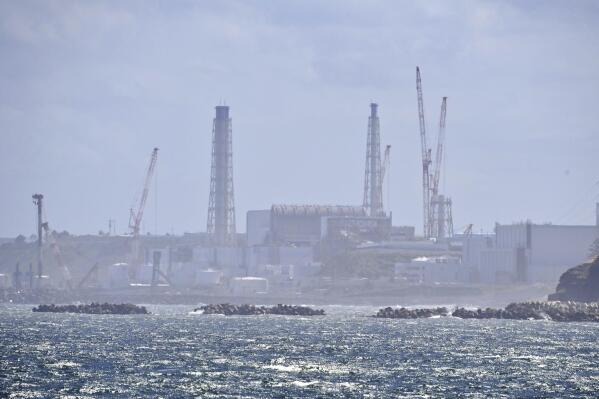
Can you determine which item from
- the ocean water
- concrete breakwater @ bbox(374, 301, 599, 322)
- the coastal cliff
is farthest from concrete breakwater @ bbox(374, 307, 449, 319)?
the ocean water

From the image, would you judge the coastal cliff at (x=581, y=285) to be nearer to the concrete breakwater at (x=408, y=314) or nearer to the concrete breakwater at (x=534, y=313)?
the concrete breakwater at (x=534, y=313)

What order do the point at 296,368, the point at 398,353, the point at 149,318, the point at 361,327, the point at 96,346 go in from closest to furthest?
the point at 296,368
the point at 398,353
the point at 96,346
the point at 361,327
the point at 149,318

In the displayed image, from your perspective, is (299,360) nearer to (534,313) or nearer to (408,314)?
(534,313)

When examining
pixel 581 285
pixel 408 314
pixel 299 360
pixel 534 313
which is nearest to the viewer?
pixel 299 360

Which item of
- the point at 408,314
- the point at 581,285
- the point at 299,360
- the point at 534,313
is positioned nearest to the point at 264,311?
the point at 408,314

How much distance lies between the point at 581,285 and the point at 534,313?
18.9 m

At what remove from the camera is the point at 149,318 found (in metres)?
168

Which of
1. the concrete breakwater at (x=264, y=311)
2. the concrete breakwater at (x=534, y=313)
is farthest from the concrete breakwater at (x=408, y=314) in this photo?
the concrete breakwater at (x=264, y=311)

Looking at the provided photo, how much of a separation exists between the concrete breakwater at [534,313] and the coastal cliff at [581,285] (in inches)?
164

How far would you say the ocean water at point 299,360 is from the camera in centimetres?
7706

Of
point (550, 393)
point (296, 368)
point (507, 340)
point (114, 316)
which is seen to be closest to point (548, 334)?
point (507, 340)

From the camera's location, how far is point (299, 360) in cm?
9544

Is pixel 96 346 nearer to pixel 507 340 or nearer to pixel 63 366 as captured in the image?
pixel 63 366

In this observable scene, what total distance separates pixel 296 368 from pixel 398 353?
14537 millimetres
